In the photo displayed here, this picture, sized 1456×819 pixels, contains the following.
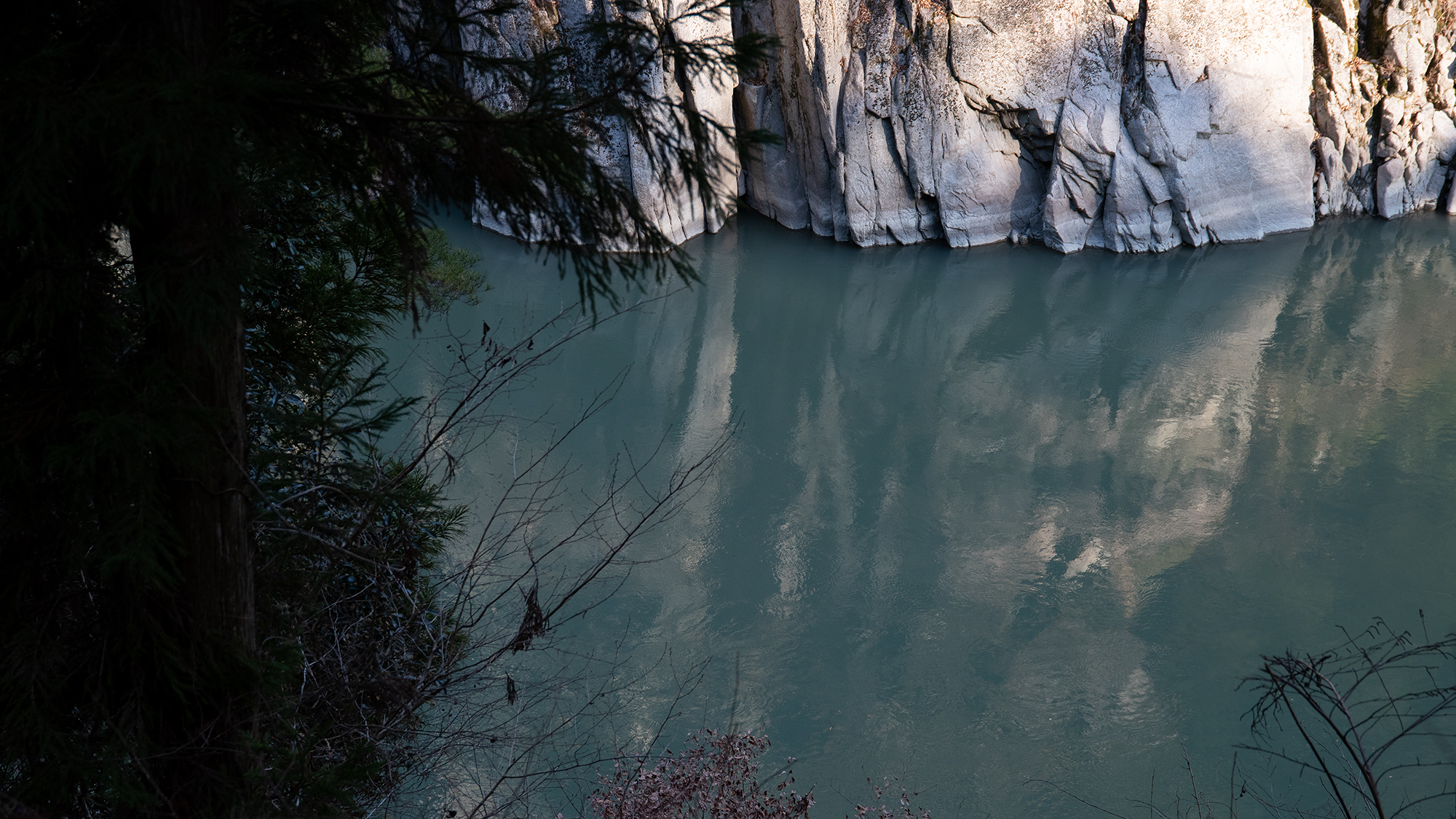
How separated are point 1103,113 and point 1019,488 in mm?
5944

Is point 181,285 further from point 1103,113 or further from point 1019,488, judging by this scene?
point 1103,113

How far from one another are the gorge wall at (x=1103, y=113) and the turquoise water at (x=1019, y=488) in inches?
27.6

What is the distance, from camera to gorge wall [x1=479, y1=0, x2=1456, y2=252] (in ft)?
35.9

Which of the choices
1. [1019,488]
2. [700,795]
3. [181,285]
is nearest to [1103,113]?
[1019,488]

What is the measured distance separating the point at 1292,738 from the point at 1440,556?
225cm

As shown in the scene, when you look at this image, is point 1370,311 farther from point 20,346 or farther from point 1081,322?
point 20,346

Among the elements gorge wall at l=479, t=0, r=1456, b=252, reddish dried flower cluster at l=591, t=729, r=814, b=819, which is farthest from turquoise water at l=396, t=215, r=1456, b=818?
reddish dried flower cluster at l=591, t=729, r=814, b=819

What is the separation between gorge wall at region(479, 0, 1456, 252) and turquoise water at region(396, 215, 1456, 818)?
70 cm

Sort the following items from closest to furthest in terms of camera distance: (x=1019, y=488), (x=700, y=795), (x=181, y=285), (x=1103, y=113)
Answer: (x=181, y=285) → (x=700, y=795) → (x=1019, y=488) → (x=1103, y=113)

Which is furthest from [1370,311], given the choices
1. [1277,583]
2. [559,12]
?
[559,12]

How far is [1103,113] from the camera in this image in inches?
434

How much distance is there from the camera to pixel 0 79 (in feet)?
4.72

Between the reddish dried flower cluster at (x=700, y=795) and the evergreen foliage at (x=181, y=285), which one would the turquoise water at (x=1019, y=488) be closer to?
the reddish dried flower cluster at (x=700, y=795)

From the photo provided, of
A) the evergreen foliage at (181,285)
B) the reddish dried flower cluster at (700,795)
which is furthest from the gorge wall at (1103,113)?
the evergreen foliage at (181,285)
